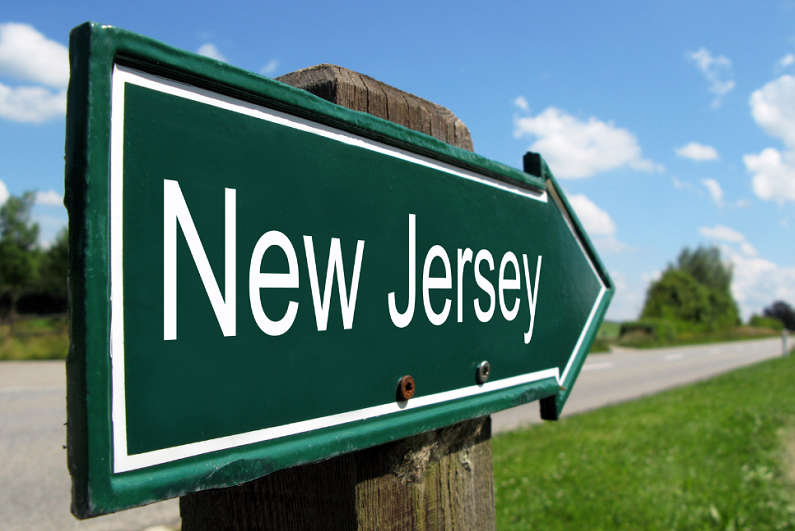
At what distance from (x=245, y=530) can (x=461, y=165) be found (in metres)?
0.83

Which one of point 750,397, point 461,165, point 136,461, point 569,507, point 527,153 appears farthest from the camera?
point 750,397

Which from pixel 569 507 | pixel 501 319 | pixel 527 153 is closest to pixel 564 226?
pixel 527 153

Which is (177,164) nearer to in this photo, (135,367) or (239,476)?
(135,367)

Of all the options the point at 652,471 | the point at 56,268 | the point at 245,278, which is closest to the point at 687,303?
the point at 56,268

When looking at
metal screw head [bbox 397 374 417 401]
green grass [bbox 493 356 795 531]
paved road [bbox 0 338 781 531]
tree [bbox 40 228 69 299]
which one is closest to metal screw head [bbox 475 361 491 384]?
metal screw head [bbox 397 374 417 401]

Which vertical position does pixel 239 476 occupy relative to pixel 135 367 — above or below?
below

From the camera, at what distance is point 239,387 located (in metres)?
0.78

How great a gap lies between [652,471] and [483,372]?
439 cm

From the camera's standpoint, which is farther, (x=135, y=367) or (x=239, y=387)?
(x=239, y=387)

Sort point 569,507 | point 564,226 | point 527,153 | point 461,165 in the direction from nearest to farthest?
1. point 461,165
2. point 527,153
3. point 564,226
4. point 569,507

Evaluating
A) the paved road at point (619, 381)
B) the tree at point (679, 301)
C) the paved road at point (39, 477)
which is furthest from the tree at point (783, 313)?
the paved road at point (39, 477)

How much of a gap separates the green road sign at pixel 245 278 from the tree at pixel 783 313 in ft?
290

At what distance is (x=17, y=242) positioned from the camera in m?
24.0

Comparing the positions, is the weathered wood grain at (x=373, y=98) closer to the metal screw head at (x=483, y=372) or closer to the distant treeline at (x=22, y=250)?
the metal screw head at (x=483, y=372)
